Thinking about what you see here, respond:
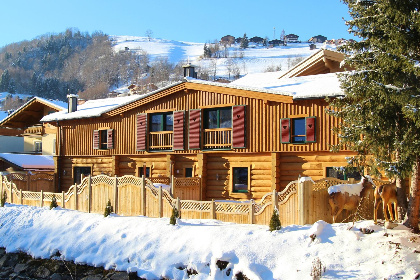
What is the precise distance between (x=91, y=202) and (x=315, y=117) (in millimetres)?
11420

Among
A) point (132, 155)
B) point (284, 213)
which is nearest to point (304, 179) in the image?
point (284, 213)

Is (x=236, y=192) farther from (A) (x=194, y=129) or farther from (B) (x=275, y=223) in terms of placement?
(B) (x=275, y=223)

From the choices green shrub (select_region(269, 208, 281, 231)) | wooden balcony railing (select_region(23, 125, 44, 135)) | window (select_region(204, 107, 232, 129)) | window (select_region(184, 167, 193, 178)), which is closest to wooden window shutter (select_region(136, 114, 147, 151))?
window (select_region(184, 167, 193, 178))

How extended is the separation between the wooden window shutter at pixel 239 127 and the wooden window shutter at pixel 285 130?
6.75ft

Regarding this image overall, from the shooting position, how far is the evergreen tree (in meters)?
13.6

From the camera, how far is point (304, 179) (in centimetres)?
1569

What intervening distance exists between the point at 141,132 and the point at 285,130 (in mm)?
9131

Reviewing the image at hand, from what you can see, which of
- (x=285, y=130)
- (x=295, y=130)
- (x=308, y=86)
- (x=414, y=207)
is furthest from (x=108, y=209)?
(x=414, y=207)

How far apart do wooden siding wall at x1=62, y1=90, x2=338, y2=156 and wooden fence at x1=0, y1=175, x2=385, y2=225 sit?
13.1ft

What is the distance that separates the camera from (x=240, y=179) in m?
24.2

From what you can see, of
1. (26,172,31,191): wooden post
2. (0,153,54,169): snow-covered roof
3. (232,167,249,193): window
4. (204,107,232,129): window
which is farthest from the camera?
(0,153,54,169): snow-covered roof

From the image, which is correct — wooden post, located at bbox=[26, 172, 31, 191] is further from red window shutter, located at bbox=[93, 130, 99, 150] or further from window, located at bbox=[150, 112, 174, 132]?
window, located at bbox=[150, 112, 174, 132]

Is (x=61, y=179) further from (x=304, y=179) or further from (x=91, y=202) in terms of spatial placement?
(x=304, y=179)

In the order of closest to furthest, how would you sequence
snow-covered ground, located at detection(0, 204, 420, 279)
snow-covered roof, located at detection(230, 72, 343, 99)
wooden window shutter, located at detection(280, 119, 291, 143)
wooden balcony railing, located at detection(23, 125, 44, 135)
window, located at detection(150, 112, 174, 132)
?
snow-covered ground, located at detection(0, 204, 420, 279)
snow-covered roof, located at detection(230, 72, 343, 99)
wooden window shutter, located at detection(280, 119, 291, 143)
window, located at detection(150, 112, 174, 132)
wooden balcony railing, located at detection(23, 125, 44, 135)
